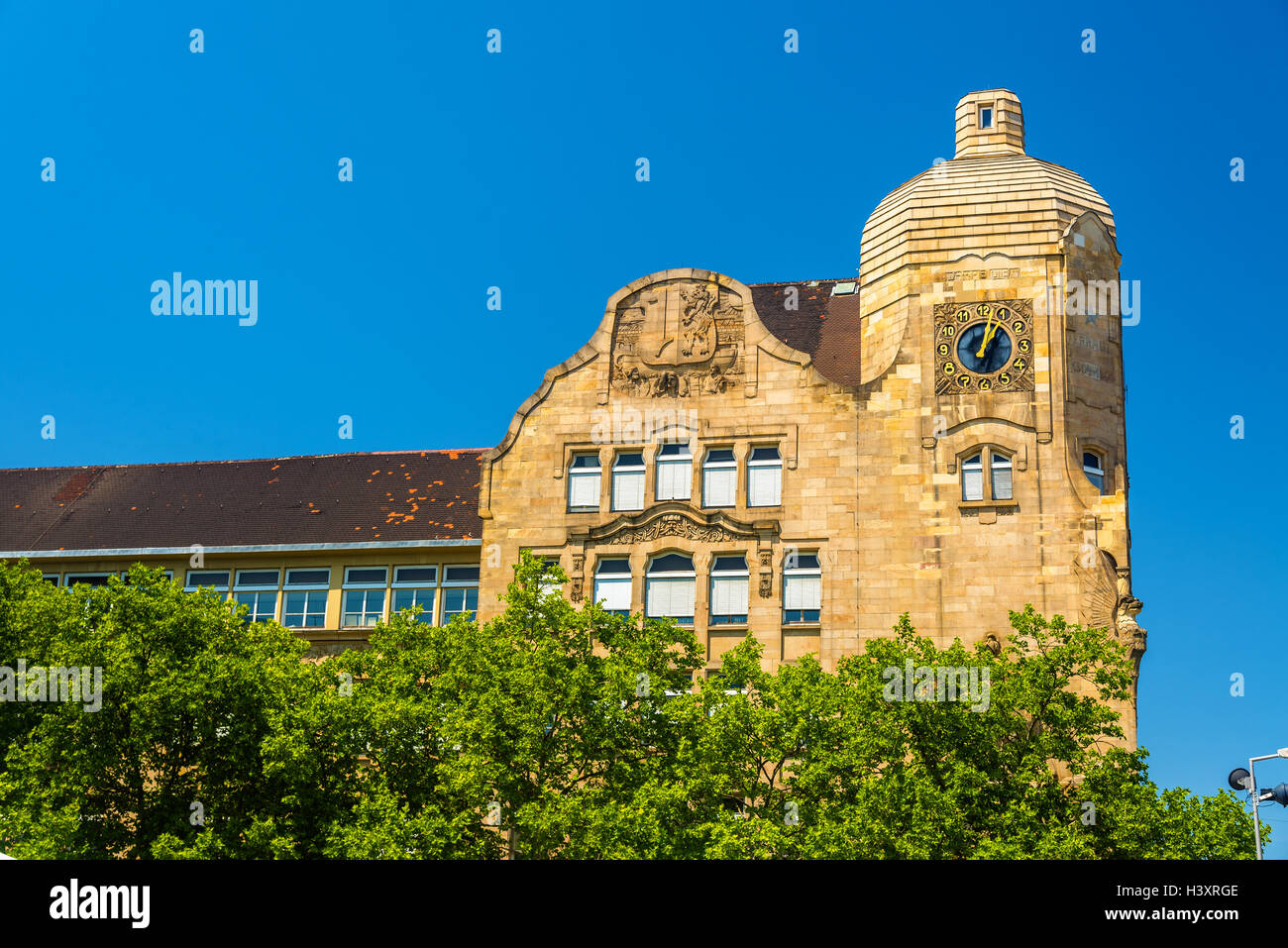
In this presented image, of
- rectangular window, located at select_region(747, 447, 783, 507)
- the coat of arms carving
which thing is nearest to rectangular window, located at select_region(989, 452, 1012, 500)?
rectangular window, located at select_region(747, 447, 783, 507)

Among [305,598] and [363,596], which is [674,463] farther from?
[305,598]

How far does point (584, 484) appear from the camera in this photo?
44938 millimetres

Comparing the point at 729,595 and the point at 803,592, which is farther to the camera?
the point at 729,595

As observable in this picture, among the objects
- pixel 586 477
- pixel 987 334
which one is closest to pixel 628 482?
pixel 586 477

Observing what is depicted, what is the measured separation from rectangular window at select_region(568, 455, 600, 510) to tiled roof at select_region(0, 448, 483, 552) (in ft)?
12.3

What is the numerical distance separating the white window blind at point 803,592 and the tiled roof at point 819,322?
591 cm

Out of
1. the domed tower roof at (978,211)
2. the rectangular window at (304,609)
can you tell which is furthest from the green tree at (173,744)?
the domed tower roof at (978,211)

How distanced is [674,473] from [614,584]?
3.51 m

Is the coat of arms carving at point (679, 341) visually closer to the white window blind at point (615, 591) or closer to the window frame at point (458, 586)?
the white window blind at point (615, 591)

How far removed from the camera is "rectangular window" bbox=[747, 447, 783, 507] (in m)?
43.4

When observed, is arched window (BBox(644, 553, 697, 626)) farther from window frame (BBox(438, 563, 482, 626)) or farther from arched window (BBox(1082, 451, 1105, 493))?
arched window (BBox(1082, 451, 1105, 493))
